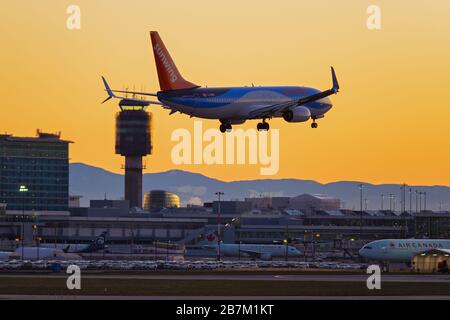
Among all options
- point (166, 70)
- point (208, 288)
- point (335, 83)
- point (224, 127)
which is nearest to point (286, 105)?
point (335, 83)

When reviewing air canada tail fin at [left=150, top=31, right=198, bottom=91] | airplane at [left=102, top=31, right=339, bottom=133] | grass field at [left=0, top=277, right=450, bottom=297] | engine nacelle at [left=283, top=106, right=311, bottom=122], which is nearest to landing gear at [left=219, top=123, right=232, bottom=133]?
airplane at [left=102, top=31, right=339, bottom=133]

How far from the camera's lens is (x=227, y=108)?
428 ft

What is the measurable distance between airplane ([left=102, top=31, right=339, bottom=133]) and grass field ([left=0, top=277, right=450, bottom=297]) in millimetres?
17960

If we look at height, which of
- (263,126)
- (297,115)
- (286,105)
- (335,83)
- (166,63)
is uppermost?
(166,63)

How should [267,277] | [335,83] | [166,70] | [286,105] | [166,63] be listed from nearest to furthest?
1. [335,83]
2. [166,70]
3. [286,105]
4. [166,63]
5. [267,277]

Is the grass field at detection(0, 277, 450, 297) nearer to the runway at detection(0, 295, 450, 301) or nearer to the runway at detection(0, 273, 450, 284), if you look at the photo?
the runway at detection(0, 295, 450, 301)

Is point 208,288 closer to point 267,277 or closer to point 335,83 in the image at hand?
point 267,277

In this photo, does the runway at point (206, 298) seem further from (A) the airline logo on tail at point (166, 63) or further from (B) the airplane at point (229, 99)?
(A) the airline logo on tail at point (166, 63)

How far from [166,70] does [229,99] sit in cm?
746

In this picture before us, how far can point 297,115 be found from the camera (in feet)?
433

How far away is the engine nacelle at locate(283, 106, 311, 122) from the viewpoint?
5197 inches

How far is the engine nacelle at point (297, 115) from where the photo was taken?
132 m
